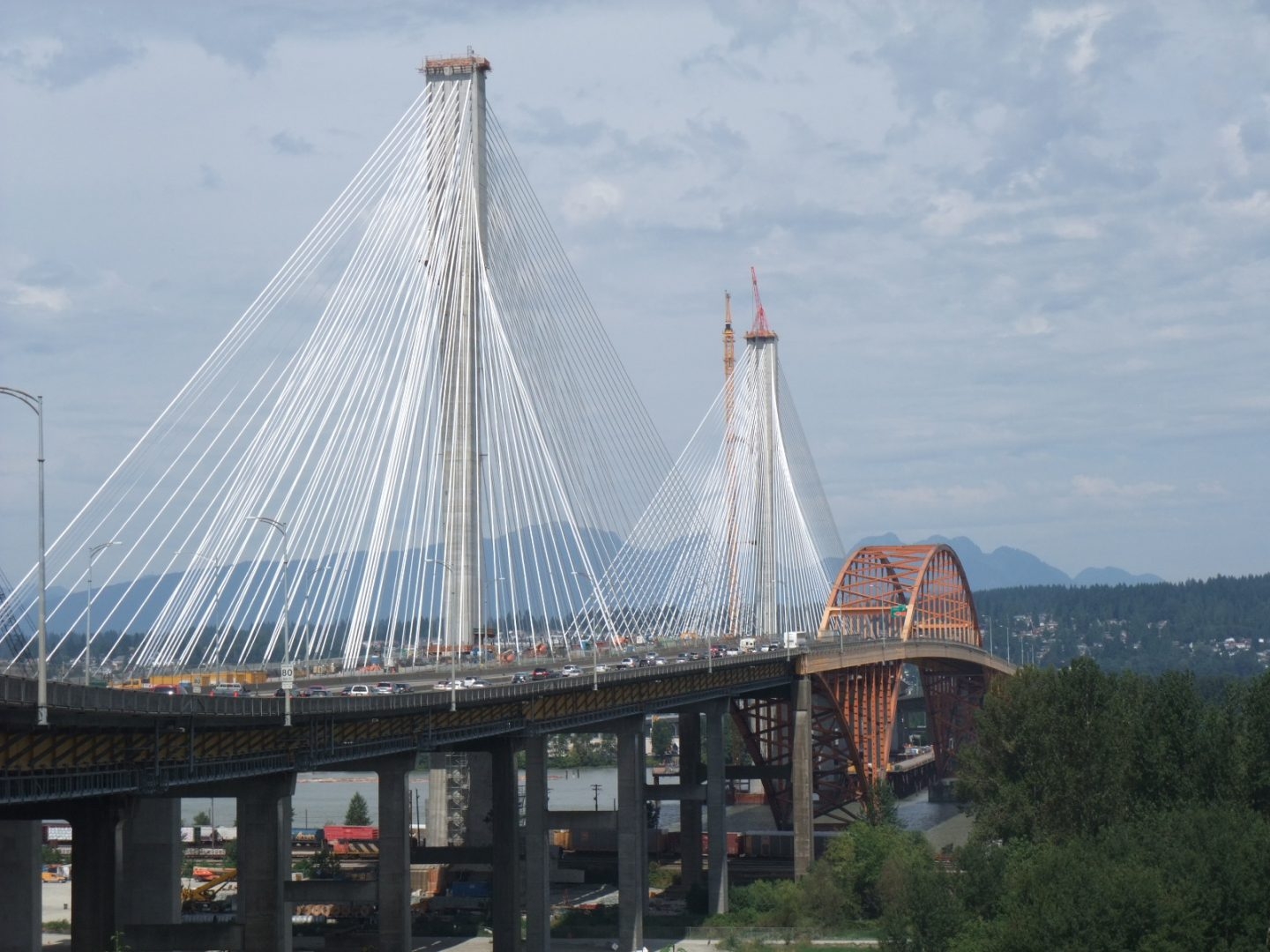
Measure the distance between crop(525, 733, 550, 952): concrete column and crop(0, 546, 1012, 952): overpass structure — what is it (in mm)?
91

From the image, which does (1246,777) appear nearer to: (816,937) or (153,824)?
(816,937)

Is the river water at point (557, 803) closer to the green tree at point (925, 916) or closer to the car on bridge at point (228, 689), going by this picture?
the green tree at point (925, 916)

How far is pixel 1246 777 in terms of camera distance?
67.0m

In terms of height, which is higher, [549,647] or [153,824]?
[549,647]

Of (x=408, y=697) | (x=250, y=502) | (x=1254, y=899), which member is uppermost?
(x=250, y=502)

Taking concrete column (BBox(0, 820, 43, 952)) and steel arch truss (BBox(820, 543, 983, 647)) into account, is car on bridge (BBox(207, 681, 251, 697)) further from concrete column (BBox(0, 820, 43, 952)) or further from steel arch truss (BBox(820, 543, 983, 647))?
steel arch truss (BBox(820, 543, 983, 647))

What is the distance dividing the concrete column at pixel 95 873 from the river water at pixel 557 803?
188ft

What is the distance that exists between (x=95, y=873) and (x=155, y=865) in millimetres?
15364

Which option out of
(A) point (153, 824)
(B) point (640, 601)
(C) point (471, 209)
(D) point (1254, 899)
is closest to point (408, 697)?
(A) point (153, 824)

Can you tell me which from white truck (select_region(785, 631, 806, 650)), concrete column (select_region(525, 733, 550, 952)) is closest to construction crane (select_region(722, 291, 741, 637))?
white truck (select_region(785, 631, 806, 650))

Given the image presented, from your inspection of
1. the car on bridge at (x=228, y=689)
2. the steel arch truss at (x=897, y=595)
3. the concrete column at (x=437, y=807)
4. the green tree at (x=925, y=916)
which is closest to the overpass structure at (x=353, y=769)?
the concrete column at (x=437, y=807)

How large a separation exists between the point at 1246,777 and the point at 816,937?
19.3 metres

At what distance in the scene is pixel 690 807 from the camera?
9106cm

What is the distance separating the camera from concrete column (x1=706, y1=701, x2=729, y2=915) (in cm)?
8319
